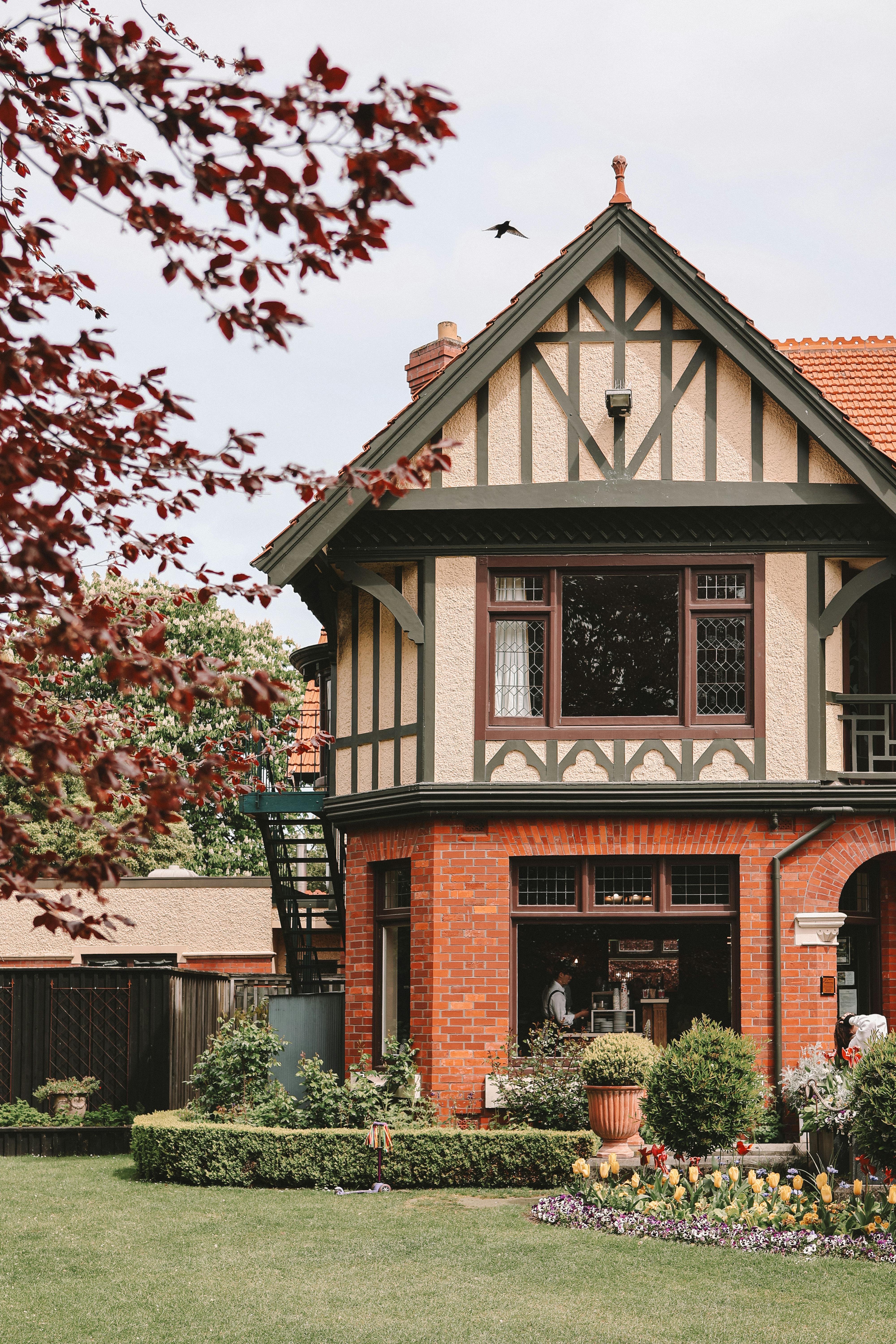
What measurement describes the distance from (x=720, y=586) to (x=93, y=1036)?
29.9 feet

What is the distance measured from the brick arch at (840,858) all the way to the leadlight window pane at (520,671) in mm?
3093

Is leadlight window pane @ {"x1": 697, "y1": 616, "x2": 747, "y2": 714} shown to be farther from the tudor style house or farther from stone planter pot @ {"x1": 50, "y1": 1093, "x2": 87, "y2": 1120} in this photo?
stone planter pot @ {"x1": 50, "y1": 1093, "x2": 87, "y2": 1120}

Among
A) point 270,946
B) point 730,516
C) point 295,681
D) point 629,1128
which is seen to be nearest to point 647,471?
point 730,516

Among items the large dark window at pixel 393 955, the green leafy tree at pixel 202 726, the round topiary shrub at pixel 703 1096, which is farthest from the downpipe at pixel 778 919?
the green leafy tree at pixel 202 726

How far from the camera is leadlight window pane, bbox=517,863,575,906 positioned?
15289 mm

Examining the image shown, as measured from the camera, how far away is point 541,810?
15047mm

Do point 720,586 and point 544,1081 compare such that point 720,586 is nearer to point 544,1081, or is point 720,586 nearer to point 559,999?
point 559,999

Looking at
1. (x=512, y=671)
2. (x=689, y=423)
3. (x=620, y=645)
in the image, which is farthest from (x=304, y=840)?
(x=689, y=423)

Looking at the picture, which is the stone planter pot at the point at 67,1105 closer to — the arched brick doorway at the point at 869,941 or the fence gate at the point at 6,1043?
the fence gate at the point at 6,1043

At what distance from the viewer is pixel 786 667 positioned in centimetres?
1518

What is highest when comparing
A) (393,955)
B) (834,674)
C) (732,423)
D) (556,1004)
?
(732,423)

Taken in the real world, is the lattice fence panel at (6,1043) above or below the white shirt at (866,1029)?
below

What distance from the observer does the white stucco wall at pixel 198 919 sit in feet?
85.4

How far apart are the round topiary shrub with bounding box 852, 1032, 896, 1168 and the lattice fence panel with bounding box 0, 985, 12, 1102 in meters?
10.5
